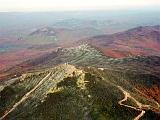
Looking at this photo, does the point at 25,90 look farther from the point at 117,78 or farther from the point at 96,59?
the point at 96,59

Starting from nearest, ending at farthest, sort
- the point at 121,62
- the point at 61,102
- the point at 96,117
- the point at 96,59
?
the point at 96,117, the point at 61,102, the point at 121,62, the point at 96,59

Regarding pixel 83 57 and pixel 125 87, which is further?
pixel 83 57

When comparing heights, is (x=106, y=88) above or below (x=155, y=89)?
above

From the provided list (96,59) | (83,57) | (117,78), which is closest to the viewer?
(117,78)

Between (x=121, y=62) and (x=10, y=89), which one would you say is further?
(x=121, y=62)

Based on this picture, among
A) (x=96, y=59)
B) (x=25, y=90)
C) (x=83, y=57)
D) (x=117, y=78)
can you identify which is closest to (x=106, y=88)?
(x=117, y=78)

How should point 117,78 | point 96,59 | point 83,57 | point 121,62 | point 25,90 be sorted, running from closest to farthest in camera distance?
point 25,90, point 117,78, point 121,62, point 96,59, point 83,57

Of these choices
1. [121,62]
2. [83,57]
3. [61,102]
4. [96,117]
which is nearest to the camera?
[96,117]

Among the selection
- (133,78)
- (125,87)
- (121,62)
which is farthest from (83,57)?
(125,87)

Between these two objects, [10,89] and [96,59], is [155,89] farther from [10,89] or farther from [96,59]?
[96,59]
